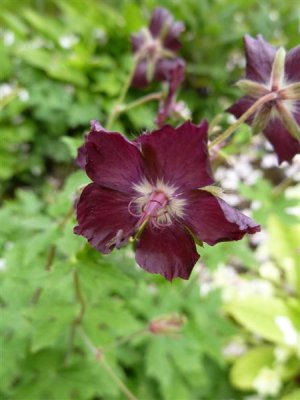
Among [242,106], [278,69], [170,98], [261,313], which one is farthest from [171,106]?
[261,313]

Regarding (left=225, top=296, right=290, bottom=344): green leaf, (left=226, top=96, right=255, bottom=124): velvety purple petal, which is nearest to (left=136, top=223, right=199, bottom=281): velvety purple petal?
(left=226, top=96, right=255, bottom=124): velvety purple petal

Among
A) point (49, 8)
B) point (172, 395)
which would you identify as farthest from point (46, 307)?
point (49, 8)

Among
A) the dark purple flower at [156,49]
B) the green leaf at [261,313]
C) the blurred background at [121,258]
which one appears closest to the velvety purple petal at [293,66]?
the blurred background at [121,258]

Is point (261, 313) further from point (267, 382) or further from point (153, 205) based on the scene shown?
point (153, 205)

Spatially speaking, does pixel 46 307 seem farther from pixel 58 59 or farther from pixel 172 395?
pixel 58 59

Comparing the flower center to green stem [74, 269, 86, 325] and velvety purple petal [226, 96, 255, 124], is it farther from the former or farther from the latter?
green stem [74, 269, 86, 325]

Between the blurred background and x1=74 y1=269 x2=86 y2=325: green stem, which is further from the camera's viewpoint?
the blurred background
